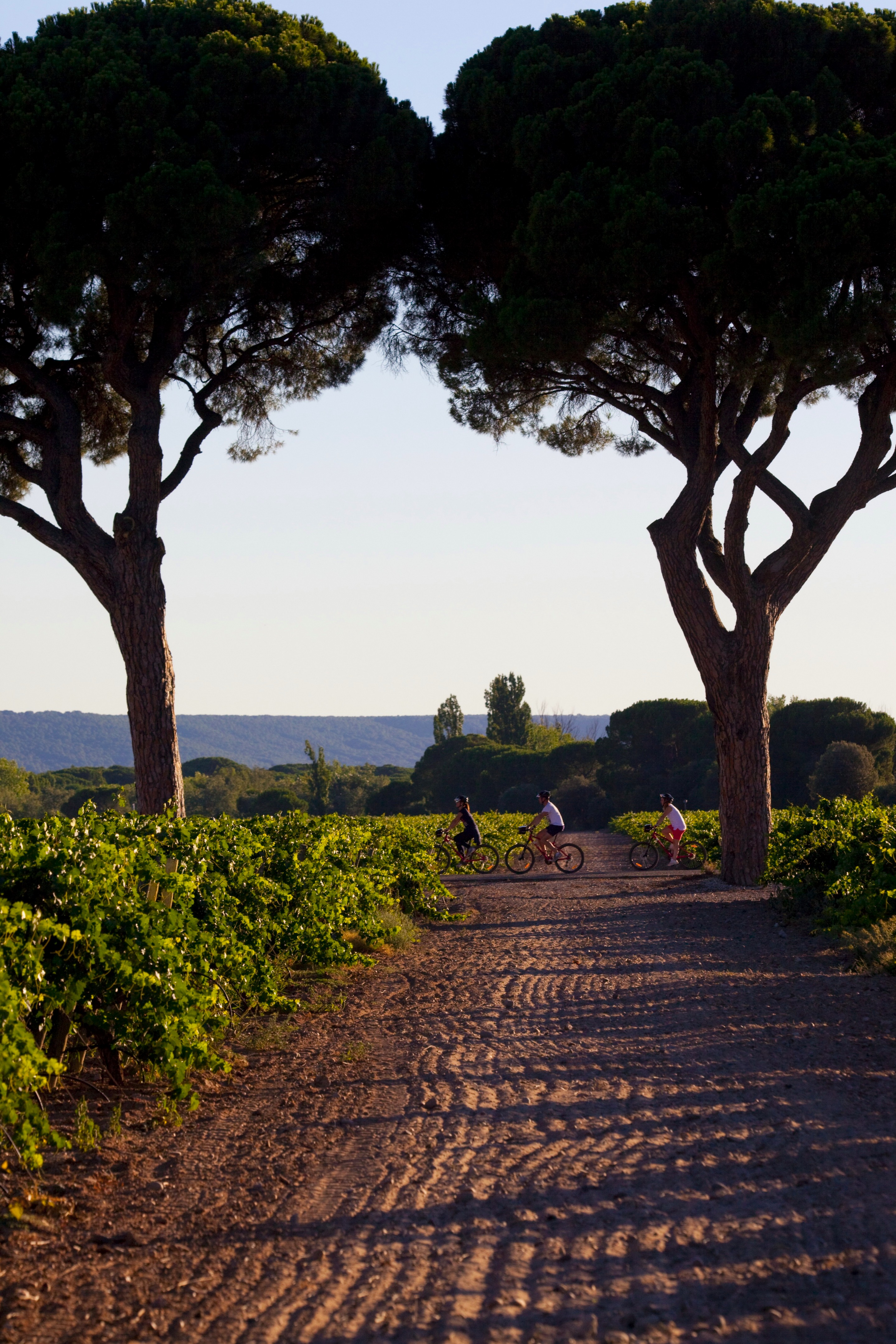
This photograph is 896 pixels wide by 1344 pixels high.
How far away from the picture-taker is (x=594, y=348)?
1594cm

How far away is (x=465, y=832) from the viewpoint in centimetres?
1942

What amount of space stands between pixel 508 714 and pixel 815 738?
32.3 metres

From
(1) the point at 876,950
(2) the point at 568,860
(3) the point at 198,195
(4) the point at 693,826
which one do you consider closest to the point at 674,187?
(3) the point at 198,195

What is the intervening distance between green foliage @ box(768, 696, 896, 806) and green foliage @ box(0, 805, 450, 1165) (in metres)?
43.3

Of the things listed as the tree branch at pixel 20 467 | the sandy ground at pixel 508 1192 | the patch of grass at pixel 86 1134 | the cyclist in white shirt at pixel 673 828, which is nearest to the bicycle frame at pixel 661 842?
the cyclist in white shirt at pixel 673 828

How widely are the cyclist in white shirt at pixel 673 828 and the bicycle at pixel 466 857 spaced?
340cm

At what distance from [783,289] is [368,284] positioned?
631cm

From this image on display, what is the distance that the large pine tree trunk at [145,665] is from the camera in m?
12.9

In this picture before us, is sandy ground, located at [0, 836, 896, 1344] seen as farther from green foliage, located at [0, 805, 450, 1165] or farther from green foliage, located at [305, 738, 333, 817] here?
green foliage, located at [305, 738, 333, 817]

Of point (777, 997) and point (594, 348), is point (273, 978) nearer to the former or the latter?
point (777, 997)

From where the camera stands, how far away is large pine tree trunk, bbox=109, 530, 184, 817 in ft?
42.3

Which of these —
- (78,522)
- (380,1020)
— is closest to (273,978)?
(380,1020)

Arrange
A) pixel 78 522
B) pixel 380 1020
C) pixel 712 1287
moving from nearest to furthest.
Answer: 1. pixel 712 1287
2. pixel 380 1020
3. pixel 78 522

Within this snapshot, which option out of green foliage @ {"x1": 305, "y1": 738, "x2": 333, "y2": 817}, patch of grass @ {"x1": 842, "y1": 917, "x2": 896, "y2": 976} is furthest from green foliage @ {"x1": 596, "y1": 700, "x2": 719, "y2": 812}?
patch of grass @ {"x1": 842, "y1": 917, "x2": 896, "y2": 976}
